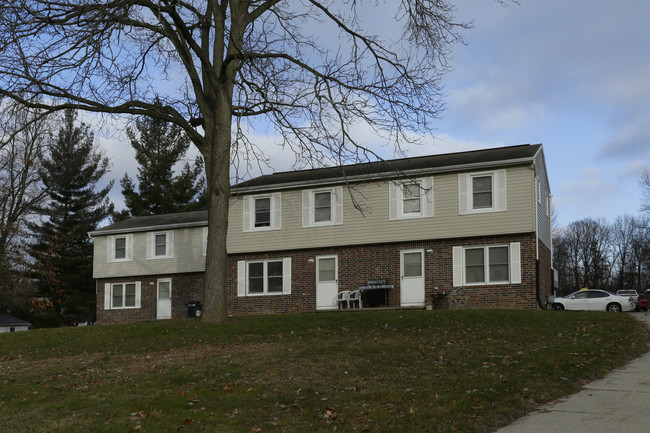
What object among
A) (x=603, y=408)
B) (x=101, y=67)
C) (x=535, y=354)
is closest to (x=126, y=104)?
(x=101, y=67)

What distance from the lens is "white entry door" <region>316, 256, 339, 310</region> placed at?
25.4 meters

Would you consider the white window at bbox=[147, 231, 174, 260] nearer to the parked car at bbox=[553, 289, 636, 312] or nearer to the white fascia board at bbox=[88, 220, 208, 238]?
the white fascia board at bbox=[88, 220, 208, 238]

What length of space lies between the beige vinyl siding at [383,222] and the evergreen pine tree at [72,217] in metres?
25.7

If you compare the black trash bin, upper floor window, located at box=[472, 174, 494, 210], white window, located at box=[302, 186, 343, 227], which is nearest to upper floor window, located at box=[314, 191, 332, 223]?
white window, located at box=[302, 186, 343, 227]

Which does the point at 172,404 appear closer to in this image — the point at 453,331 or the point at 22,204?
the point at 453,331

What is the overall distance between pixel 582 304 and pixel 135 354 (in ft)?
71.3

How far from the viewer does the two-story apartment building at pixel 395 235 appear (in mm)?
22797

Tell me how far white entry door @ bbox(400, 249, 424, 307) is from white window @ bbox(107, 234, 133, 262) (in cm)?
1499

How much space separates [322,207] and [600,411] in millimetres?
18337

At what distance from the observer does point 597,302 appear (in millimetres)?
29328

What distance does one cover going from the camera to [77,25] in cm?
1536

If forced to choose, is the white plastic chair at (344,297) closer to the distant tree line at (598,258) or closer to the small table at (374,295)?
the small table at (374,295)

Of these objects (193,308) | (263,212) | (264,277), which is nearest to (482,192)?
(263,212)

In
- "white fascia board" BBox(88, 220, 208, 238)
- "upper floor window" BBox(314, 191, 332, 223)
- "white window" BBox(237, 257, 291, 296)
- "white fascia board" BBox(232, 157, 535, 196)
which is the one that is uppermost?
"white fascia board" BBox(232, 157, 535, 196)
